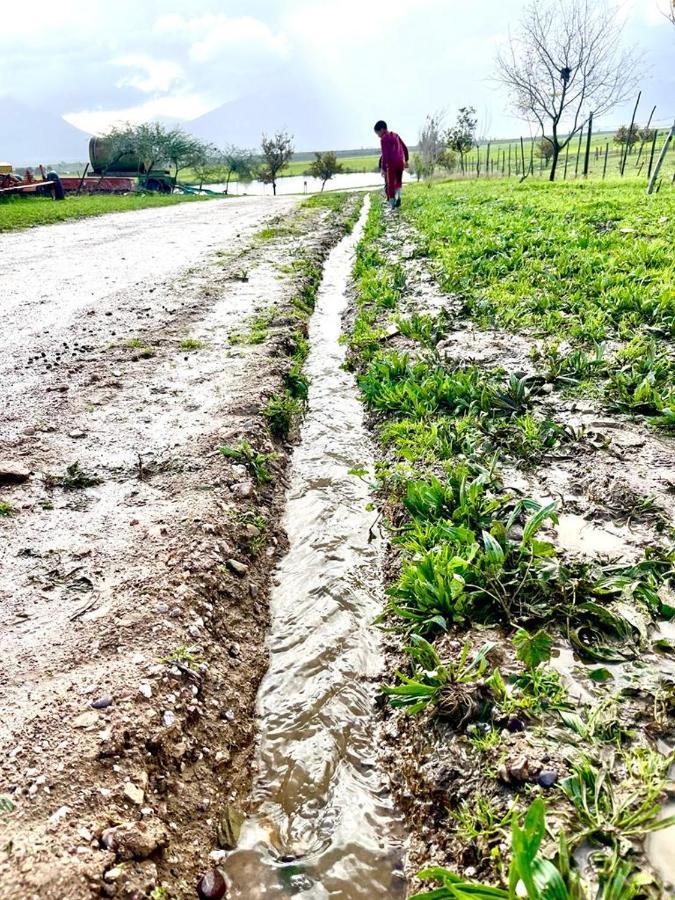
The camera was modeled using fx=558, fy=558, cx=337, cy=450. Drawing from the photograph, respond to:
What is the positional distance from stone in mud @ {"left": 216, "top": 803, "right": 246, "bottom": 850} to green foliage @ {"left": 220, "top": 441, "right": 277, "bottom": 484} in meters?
2.16

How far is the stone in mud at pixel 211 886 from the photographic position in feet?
5.89

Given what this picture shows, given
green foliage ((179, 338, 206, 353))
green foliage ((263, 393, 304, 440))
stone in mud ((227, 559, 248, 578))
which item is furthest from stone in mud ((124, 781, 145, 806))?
green foliage ((179, 338, 206, 353))

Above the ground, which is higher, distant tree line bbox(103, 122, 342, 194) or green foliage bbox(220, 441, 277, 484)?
distant tree line bbox(103, 122, 342, 194)

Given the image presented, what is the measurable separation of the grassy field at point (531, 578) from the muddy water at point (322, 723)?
0.15 metres

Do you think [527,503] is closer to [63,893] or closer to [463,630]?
[463,630]

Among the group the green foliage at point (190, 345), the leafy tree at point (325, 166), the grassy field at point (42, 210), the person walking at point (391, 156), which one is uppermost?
the leafy tree at point (325, 166)

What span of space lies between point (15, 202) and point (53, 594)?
2832 cm

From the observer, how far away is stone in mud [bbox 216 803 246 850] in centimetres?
198

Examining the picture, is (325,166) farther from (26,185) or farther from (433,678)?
(433,678)

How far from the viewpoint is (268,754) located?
7.57ft

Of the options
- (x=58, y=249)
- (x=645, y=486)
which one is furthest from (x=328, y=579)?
(x=58, y=249)

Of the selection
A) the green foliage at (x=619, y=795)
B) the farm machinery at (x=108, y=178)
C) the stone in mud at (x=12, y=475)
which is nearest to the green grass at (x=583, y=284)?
the green foliage at (x=619, y=795)

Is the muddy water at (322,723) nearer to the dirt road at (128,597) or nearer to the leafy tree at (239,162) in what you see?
the dirt road at (128,597)

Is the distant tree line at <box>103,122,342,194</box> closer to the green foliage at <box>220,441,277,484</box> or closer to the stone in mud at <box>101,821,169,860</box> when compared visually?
the green foliage at <box>220,441,277,484</box>
